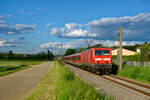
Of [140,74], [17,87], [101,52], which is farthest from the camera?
[101,52]

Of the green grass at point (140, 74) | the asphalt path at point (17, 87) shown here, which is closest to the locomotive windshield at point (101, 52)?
the green grass at point (140, 74)

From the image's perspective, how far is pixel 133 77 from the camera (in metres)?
18.1

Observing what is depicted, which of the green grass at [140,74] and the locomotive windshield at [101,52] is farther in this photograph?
the locomotive windshield at [101,52]

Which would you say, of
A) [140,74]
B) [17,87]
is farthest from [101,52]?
[17,87]

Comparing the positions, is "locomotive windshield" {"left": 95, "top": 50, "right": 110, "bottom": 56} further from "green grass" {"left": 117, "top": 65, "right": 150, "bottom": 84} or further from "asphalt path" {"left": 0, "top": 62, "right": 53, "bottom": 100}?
"asphalt path" {"left": 0, "top": 62, "right": 53, "bottom": 100}

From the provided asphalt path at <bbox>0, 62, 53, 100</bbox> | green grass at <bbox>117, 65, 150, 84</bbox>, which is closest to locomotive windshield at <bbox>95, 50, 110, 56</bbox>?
green grass at <bbox>117, 65, 150, 84</bbox>

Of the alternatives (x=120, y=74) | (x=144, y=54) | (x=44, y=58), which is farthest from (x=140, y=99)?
(x=44, y=58)

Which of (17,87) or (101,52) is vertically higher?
(101,52)

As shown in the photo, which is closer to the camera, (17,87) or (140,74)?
(17,87)

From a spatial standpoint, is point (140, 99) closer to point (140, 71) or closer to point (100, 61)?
point (140, 71)

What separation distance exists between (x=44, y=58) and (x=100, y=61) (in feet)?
300

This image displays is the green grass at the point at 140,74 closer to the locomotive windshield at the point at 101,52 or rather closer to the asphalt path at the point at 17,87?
the locomotive windshield at the point at 101,52

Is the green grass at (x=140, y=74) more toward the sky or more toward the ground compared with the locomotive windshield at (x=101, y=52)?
more toward the ground

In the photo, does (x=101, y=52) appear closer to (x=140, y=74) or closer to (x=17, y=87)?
(x=140, y=74)
